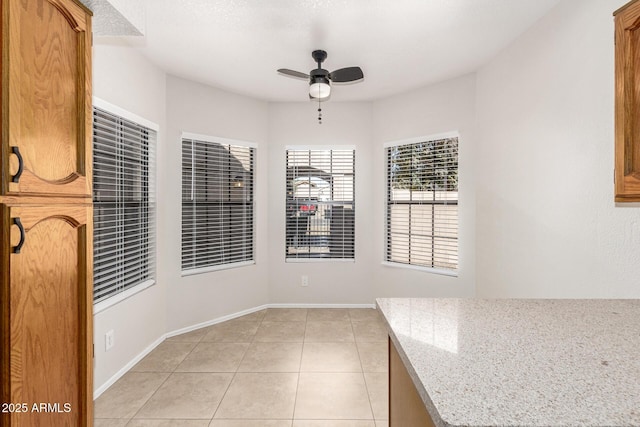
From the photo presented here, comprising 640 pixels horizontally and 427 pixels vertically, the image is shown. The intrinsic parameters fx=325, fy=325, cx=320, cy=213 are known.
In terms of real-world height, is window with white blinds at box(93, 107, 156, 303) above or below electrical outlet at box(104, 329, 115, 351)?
above

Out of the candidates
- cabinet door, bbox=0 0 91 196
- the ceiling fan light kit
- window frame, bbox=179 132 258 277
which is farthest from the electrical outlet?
the ceiling fan light kit

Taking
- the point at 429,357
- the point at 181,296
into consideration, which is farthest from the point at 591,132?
the point at 181,296

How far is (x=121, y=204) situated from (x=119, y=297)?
79 centimetres

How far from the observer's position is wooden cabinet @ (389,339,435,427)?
960 millimetres

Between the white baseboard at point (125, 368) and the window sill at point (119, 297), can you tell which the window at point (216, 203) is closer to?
the window sill at point (119, 297)

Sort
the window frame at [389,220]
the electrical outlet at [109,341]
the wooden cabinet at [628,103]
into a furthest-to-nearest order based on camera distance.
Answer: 1. the window frame at [389,220]
2. the electrical outlet at [109,341]
3. the wooden cabinet at [628,103]

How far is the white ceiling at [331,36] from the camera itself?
2332mm

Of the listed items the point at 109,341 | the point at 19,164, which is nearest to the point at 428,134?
the point at 19,164

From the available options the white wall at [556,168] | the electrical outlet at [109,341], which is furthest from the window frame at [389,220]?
the electrical outlet at [109,341]

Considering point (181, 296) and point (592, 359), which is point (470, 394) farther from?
point (181, 296)

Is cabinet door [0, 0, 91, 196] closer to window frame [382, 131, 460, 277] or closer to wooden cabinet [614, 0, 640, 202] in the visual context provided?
wooden cabinet [614, 0, 640, 202]

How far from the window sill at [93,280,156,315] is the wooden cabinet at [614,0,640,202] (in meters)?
3.21

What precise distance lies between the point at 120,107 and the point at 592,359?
3.32 m

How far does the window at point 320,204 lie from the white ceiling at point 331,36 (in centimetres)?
106
